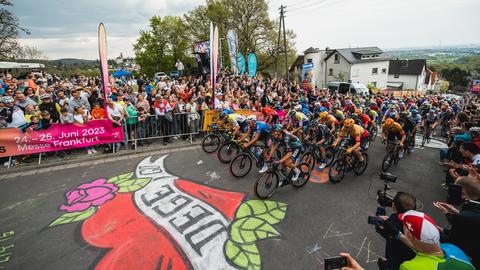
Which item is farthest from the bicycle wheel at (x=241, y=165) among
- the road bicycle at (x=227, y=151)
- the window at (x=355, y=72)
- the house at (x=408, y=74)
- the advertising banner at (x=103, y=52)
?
the house at (x=408, y=74)

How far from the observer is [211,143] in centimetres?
890

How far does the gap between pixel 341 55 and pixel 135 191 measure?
47247 mm

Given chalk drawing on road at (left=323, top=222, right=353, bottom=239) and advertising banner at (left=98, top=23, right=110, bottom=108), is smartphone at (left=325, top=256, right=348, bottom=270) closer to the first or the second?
chalk drawing on road at (left=323, top=222, right=353, bottom=239)

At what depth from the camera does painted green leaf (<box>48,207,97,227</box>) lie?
494 centimetres

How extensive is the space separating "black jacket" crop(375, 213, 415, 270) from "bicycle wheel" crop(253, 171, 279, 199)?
121 inches

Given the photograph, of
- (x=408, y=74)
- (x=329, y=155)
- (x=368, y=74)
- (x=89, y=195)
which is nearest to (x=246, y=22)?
(x=368, y=74)

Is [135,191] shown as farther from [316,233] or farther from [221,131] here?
[316,233]

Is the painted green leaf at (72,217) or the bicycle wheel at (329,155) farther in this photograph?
the bicycle wheel at (329,155)

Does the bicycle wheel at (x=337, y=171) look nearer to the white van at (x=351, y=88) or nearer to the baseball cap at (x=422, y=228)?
the baseball cap at (x=422, y=228)

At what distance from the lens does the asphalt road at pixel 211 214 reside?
395 cm

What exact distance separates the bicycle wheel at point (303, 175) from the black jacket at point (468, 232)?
362 centimetres

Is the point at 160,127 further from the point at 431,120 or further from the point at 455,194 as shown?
the point at 431,120

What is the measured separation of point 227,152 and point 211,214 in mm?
3097

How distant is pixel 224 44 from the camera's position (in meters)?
38.0
